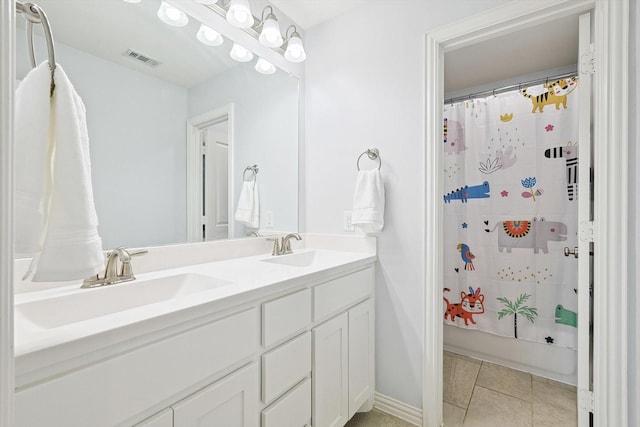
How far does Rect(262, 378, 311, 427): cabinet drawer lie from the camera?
1.01m

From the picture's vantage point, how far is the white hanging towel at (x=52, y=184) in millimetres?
607

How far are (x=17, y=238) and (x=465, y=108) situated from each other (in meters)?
2.66

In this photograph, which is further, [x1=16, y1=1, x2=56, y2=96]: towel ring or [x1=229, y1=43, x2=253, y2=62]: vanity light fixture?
[x1=229, y1=43, x2=253, y2=62]: vanity light fixture

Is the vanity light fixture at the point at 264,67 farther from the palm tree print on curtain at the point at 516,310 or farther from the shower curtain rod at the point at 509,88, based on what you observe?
the palm tree print on curtain at the point at 516,310

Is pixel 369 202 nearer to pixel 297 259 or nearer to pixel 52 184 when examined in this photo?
pixel 297 259

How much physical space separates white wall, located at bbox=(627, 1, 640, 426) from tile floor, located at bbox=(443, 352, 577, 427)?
0.62 m

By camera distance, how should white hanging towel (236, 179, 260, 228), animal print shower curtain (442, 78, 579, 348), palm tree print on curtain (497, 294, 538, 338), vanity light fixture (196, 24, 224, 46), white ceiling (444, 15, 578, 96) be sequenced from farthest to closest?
palm tree print on curtain (497, 294, 538, 338)
animal print shower curtain (442, 78, 579, 348)
white ceiling (444, 15, 578, 96)
white hanging towel (236, 179, 260, 228)
vanity light fixture (196, 24, 224, 46)

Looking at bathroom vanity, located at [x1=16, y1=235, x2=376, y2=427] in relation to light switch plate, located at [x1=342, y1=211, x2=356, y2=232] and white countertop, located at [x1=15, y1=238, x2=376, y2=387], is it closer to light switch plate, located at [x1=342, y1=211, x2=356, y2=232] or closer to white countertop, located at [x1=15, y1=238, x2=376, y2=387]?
white countertop, located at [x1=15, y1=238, x2=376, y2=387]

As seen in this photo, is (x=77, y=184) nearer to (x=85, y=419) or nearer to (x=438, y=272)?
(x=85, y=419)

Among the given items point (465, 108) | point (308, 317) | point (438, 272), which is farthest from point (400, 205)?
point (465, 108)

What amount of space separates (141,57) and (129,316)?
1060mm

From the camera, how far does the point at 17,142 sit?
61cm

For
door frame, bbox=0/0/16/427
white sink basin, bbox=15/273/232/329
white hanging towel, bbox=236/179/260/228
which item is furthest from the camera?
white hanging towel, bbox=236/179/260/228

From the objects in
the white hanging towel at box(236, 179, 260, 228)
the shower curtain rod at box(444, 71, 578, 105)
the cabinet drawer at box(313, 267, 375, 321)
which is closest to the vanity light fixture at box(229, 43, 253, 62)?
the white hanging towel at box(236, 179, 260, 228)
